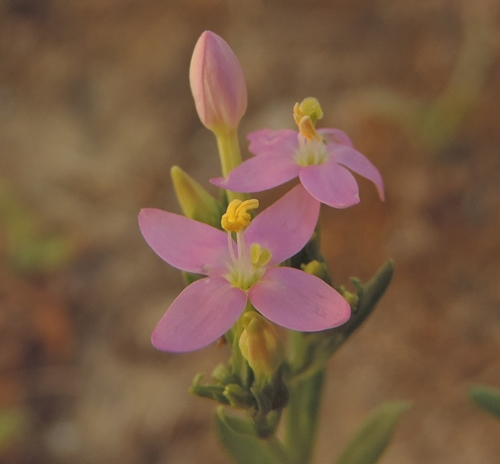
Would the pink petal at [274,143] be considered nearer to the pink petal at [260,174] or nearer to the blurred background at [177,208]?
the pink petal at [260,174]

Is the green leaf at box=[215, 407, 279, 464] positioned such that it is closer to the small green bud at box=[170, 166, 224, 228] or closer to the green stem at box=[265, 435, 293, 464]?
the green stem at box=[265, 435, 293, 464]

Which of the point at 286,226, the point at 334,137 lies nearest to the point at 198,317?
the point at 286,226

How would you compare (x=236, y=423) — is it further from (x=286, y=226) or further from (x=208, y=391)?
(x=286, y=226)

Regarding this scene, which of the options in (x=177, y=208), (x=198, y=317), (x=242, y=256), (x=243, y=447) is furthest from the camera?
(x=177, y=208)

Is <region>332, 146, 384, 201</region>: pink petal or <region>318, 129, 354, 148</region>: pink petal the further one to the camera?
<region>318, 129, 354, 148</region>: pink petal

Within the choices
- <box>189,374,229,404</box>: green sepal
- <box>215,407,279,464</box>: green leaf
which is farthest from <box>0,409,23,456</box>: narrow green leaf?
<box>189,374,229,404</box>: green sepal

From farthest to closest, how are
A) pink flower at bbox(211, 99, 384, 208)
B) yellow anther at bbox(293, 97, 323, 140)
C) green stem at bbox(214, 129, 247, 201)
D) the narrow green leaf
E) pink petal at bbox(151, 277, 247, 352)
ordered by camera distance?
1. the narrow green leaf
2. green stem at bbox(214, 129, 247, 201)
3. yellow anther at bbox(293, 97, 323, 140)
4. pink flower at bbox(211, 99, 384, 208)
5. pink petal at bbox(151, 277, 247, 352)

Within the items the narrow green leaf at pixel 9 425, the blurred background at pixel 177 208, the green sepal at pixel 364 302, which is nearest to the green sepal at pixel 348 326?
the green sepal at pixel 364 302
